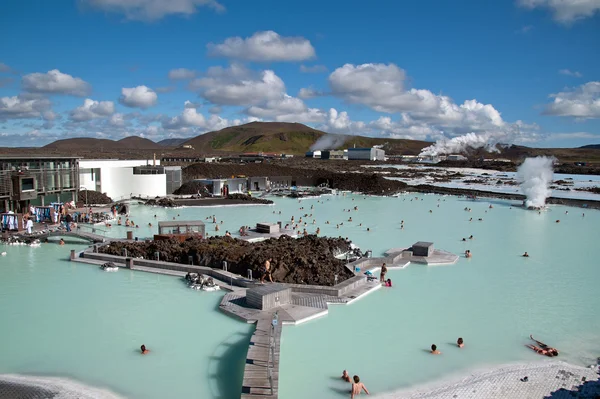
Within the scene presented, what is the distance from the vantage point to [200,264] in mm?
18375

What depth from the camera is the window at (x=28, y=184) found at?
2812cm

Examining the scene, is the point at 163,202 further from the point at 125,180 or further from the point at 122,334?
the point at 122,334

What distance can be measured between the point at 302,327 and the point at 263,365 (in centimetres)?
314

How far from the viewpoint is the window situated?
28.1 meters

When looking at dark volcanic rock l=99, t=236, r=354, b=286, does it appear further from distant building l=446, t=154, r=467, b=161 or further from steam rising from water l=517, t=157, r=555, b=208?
distant building l=446, t=154, r=467, b=161

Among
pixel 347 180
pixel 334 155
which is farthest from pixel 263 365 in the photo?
pixel 334 155

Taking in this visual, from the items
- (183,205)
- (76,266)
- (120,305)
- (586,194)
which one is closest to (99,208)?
(183,205)

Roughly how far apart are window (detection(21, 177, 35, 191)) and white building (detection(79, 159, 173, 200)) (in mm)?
10575

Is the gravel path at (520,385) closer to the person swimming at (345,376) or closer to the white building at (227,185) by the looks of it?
the person swimming at (345,376)

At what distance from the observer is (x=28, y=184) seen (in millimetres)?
28750

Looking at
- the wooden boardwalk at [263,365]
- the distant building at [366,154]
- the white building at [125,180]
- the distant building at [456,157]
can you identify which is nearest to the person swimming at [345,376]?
the wooden boardwalk at [263,365]

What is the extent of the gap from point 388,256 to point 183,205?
946 inches

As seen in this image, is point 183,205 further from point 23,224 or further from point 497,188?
point 497,188

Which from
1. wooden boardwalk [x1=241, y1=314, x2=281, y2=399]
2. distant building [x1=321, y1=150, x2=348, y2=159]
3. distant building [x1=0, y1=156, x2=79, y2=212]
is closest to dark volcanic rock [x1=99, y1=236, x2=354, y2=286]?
wooden boardwalk [x1=241, y1=314, x2=281, y2=399]
